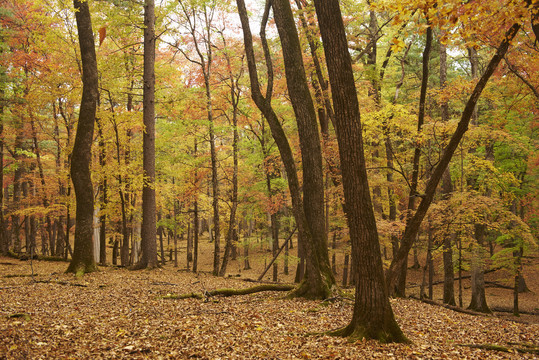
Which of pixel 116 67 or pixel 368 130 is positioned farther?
pixel 116 67

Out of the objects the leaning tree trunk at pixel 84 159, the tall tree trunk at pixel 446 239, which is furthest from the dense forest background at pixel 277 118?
the leaning tree trunk at pixel 84 159

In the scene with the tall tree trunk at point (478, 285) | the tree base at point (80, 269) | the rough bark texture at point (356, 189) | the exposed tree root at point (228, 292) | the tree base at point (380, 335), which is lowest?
the tall tree trunk at point (478, 285)

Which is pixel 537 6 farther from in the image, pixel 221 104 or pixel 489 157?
pixel 221 104

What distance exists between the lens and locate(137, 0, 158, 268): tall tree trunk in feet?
41.7

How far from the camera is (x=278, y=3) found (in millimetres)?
7848

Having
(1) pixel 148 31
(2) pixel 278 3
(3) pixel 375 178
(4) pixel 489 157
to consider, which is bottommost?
(3) pixel 375 178

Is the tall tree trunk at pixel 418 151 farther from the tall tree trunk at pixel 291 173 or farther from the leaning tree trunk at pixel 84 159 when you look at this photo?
the leaning tree trunk at pixel 84 159

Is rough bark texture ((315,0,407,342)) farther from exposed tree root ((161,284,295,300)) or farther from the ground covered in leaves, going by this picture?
exposed tree root ((161,284,295,300))

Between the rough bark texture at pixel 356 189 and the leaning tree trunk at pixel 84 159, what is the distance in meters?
8.09

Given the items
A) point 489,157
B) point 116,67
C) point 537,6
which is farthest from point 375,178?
point 116,67

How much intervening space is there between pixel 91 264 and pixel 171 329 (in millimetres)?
6154

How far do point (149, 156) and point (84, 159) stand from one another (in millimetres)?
3062

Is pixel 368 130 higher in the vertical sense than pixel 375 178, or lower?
higher

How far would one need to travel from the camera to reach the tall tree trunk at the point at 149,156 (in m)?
12.7
